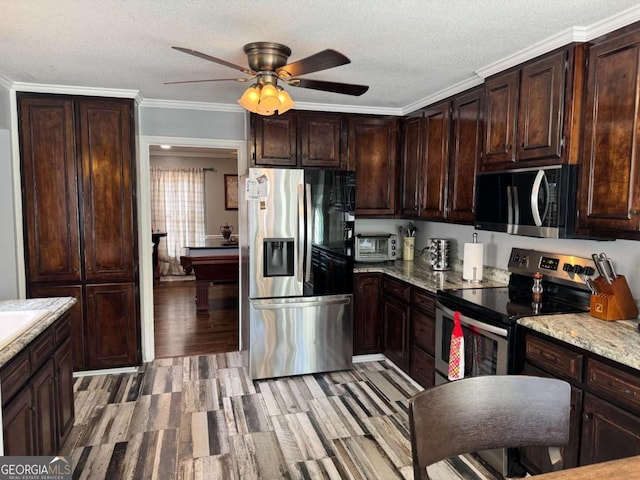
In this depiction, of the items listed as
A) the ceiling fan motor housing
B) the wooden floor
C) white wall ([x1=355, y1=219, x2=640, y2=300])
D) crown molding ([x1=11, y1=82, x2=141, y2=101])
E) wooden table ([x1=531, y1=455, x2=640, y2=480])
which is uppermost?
crown molding ([x1=11, y1=82, x2=141, y2=101])

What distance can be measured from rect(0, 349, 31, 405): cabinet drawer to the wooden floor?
237cm

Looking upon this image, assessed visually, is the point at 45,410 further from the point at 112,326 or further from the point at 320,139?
the point at 320,139

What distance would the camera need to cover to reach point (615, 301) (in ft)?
7.10

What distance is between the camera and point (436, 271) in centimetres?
379

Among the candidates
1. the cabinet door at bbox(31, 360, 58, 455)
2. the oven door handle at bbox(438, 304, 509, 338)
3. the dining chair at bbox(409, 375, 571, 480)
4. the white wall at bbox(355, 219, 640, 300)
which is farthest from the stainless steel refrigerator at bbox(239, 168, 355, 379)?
the dining chair at bbox(409, 375, 571, 480)

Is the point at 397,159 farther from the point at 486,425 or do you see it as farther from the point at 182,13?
the point at 486,425

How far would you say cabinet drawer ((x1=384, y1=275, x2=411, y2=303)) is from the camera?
3.57m

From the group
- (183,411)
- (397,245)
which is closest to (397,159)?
(397,245)

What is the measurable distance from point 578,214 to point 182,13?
7.50ft

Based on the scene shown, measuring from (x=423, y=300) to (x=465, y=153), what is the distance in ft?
3.86

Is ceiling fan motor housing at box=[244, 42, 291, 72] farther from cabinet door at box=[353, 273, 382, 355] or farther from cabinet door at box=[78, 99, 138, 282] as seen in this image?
cabinet door at box=[353, 273, 382, 355]

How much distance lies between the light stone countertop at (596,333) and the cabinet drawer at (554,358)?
0.06m

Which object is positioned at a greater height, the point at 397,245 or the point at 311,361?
the point at 397,245

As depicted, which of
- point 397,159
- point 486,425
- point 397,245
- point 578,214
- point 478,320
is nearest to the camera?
point 486,425
